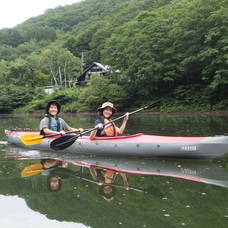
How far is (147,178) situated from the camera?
16.3ft

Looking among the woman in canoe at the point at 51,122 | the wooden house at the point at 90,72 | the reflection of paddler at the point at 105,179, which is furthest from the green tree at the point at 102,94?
the reflection of paddler at the point at 105,179

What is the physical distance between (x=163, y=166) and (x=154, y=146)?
1.77 ft

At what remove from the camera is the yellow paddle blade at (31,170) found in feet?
18.3

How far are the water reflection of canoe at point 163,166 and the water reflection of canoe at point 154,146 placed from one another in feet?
0.48

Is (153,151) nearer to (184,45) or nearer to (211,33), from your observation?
(211,33)

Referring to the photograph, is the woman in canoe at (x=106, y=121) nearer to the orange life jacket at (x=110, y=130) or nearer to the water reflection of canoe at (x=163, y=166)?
the orange life jacket at (x=110, y=130)

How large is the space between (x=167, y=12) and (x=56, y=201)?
2910 centimetres

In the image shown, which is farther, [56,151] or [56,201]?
[56,151]

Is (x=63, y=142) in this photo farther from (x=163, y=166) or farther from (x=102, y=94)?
(x=102, y=94)

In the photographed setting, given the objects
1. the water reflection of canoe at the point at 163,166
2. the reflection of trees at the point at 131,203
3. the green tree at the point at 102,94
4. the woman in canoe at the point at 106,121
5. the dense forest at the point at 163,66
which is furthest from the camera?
the green tree at the point at 102,94

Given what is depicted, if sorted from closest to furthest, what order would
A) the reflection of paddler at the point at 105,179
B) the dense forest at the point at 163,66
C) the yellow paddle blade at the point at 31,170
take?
the reflection of paddler at the point at 105,179 < the yellow paddle blade at the point at 31,170 < the dense forest at the point at 163,66

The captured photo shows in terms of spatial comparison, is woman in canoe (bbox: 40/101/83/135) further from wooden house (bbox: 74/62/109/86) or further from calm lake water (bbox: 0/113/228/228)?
wooden house (bbox: 74/62/109/86)

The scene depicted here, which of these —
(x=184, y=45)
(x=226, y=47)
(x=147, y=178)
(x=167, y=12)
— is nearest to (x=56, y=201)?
(x=147, y=178)

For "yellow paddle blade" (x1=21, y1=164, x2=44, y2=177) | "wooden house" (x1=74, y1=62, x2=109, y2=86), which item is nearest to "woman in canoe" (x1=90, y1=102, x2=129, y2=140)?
"yellow paddle blade" (x1=21, y1=164, x2=44, y2=177)
